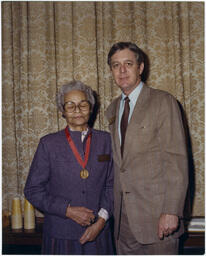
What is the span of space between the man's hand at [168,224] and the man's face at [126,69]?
0.93 meters

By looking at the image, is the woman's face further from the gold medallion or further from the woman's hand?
the woman's hand

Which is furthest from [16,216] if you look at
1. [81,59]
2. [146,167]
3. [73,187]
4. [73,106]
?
[81,59]

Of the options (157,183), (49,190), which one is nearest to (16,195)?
(49,190)

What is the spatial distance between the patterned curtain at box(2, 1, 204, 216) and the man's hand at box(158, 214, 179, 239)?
4.71ft

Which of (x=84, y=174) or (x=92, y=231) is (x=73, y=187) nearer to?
(x=84, y=174)

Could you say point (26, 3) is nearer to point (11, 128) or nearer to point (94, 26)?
point (94, 26)

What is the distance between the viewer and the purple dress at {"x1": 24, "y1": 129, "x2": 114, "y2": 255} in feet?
6.14

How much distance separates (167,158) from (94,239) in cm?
79

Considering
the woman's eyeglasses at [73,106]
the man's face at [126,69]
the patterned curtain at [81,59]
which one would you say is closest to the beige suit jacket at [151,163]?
the man's face at [126,69]

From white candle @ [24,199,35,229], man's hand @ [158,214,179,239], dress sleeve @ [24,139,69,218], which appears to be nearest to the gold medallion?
dress sleeve @ [24,139,69,218]

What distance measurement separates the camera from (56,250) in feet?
6.19

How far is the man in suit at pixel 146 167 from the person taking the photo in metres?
1.69

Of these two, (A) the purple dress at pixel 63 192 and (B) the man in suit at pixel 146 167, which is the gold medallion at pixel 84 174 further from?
(B) the man in suit at pixel 146 167

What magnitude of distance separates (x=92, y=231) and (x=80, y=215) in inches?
6.2
